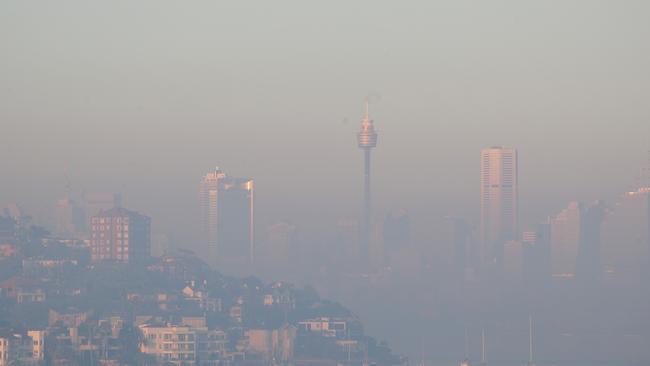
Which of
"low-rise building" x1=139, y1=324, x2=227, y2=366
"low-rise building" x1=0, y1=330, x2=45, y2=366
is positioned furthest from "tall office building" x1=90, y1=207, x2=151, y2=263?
"low-rise building" x1=0, y1=330, x2=45, y2=366

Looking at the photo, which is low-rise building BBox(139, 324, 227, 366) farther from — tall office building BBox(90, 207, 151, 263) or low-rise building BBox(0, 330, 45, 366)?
tall office building BBox(90, 207, 151, 263)

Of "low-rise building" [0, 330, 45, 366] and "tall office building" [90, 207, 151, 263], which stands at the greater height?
"tall office building" [90, 207, 151, 263]

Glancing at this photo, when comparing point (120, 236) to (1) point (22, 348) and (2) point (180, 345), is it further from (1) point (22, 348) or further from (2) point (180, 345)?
(1) point (22, 348)

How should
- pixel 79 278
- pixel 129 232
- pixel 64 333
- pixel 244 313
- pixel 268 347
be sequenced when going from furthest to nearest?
pixel 129 232
pixel 79 278
pixel 244 313
pixel 268 347
pixel 64 333

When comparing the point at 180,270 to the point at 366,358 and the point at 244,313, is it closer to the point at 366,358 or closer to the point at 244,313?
the point at 244,313

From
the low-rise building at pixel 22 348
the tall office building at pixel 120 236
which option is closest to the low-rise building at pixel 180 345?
the low-rise building at pixel 22 348

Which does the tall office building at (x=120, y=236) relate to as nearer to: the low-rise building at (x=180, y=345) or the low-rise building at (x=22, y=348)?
the low-rise building at (x=180, y=345)

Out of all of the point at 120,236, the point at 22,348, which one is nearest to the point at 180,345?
the point at 22,348

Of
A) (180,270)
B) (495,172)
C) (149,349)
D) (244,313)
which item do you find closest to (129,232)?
(180,270)
